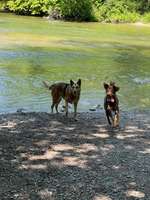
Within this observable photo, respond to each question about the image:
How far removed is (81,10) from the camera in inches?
2195

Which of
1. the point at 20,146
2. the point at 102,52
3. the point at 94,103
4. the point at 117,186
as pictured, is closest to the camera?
the point at 117,186

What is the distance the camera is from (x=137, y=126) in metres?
13.2

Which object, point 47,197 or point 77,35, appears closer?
point 47,197

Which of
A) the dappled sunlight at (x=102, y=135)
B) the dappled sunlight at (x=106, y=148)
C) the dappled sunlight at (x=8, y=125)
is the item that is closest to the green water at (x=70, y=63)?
the dappled sunlight at (x=8, y=125)

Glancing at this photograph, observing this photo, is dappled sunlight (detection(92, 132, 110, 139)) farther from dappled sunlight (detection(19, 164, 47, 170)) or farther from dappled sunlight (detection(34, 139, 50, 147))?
dappled sunlight (detection(19, 164, 47, 170))

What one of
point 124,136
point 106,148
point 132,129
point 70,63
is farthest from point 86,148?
point 70,63

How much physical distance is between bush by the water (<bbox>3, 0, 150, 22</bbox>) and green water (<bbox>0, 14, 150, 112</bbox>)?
12529 millimetres

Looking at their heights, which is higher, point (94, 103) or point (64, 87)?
point (64, 87)

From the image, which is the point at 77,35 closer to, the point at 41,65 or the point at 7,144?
the point at 41,65

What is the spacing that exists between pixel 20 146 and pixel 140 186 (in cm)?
287

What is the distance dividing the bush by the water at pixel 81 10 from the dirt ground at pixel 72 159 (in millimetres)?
42723

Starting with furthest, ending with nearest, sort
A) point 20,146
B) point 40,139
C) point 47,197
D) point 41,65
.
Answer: point 41,65 → point 40,139 → point 20,146 → point 47,197

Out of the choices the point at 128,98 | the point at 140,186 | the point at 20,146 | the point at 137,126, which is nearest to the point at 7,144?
the point at 20,146

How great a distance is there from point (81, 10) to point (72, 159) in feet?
155
